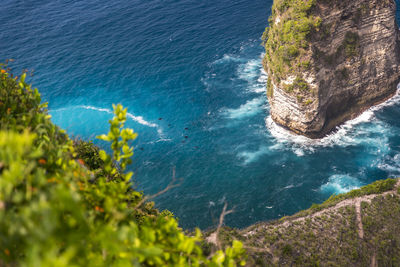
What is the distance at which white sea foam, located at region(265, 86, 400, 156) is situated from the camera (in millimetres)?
46688

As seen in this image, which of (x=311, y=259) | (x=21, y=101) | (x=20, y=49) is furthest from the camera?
(x=20, y=49)

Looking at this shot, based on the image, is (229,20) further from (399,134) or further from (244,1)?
(399,134)

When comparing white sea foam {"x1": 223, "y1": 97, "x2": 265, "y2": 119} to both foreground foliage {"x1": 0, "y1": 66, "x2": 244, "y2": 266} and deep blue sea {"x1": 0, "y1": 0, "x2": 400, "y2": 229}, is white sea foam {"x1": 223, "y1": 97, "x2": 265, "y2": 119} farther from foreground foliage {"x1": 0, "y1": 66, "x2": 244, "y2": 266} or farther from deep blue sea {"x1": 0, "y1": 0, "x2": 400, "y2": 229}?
foreground foliage {"x1": 0, "y1": 66, "x2": 244, "y2": 266}

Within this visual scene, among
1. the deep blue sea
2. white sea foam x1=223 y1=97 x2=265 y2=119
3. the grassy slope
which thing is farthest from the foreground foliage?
white sea foam x1=223 y1=97 x2=265 y2=119

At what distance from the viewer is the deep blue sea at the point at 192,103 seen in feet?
140

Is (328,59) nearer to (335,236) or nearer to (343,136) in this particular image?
(343,136)

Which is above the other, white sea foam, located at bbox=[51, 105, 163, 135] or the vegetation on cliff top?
the vegetation on cliff top

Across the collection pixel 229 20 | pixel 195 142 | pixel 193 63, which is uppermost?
pixel 229 20

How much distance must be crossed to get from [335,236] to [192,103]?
36.4 metres

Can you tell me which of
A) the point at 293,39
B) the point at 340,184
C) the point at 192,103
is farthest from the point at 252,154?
the point at 293,39

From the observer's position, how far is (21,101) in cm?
948

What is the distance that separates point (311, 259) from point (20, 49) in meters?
78.1

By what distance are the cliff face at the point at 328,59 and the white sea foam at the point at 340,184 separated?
8157 millimetres

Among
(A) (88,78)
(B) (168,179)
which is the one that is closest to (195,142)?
(B) (168,179)
